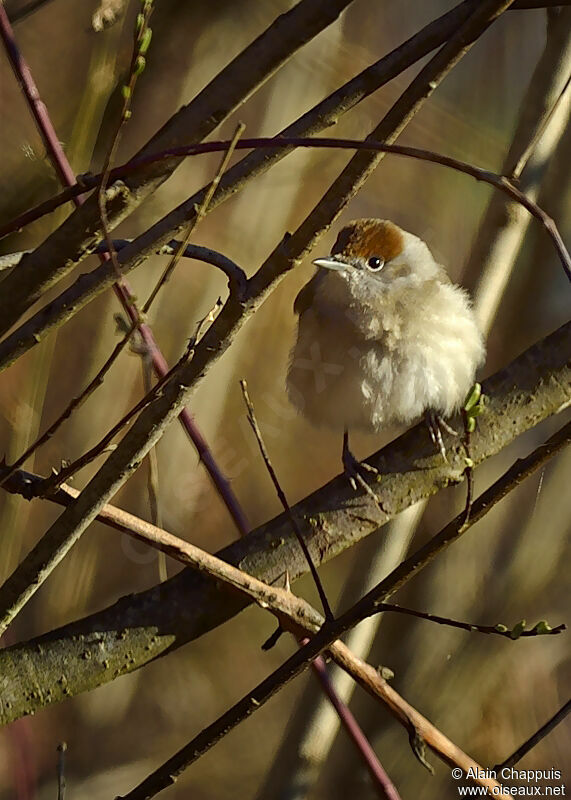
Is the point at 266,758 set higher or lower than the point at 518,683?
higher

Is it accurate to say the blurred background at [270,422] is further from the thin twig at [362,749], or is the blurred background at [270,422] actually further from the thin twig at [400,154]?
the thin twig at [400,154]

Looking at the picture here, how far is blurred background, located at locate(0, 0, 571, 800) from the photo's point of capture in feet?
10.2

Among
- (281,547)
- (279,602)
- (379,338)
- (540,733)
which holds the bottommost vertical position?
(540,733)

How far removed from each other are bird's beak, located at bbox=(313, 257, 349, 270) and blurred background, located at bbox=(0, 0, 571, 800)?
2.04 ft

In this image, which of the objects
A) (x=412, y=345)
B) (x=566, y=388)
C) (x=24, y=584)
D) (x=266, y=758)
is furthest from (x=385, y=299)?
(x=266, y=758)

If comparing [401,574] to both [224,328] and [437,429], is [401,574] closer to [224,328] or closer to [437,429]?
[224,328]

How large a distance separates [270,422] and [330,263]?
1321mm

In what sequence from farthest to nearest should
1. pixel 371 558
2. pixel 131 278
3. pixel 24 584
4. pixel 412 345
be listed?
pixel 131 278, pixel 371 558, pixel 412 345, pixel 24 584

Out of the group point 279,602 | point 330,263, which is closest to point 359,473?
point 279,602

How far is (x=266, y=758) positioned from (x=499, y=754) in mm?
969

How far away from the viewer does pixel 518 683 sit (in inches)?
142

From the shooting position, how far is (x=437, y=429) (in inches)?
72.6

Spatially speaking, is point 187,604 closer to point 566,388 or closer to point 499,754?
point 566,388

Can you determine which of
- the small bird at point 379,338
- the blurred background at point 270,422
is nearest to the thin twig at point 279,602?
the small bird at point 379,338
